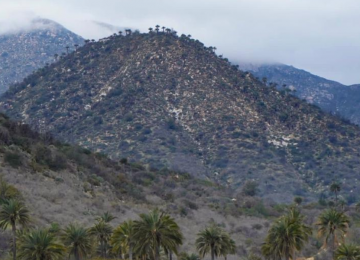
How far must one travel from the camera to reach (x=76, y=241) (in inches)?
1945

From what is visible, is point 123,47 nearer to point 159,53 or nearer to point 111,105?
point 159,53

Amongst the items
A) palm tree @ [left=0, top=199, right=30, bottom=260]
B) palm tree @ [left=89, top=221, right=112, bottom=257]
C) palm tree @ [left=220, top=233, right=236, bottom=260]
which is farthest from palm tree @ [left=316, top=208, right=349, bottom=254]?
palm tree @ [left=0, top=199, right=30, bottom=260]

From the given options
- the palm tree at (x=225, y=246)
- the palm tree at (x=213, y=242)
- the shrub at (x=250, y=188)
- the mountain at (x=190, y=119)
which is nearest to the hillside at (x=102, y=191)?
the shrub at (x=250, y=188)

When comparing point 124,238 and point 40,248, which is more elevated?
point 40,248

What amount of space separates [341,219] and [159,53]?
92686 mm

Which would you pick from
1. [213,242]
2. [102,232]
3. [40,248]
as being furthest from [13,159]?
[40,248]

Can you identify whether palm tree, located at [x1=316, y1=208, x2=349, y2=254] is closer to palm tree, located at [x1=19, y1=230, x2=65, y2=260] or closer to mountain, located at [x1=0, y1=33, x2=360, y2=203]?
palm tree, located at [x1=19, y1=230, x2=65, y2=260]

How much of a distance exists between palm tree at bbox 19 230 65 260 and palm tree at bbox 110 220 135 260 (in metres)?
6.93

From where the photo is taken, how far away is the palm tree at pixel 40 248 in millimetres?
43062

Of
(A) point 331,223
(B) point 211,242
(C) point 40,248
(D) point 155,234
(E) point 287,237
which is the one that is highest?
(A) point 331,223

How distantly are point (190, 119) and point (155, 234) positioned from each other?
84727mm

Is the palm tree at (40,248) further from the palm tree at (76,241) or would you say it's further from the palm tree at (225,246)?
the palm tree at (225,246)

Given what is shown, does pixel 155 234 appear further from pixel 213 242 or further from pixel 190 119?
pixel 190 119

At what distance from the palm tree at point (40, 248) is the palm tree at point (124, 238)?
6.93 meters
